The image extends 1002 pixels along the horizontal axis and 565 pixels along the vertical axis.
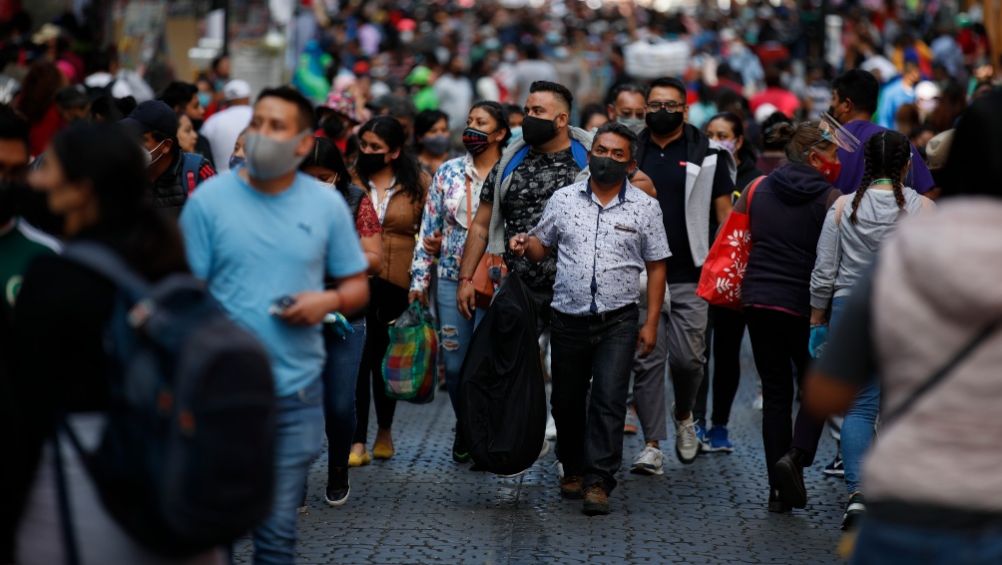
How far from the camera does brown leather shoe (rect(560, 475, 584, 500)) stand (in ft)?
27.3

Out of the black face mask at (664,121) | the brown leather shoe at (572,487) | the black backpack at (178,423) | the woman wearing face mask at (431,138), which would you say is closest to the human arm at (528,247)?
the brown leather shoe at (572,487)

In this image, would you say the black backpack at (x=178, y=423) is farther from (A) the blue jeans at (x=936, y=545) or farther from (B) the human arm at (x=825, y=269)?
(B) the human arm at (x=825, y=269)

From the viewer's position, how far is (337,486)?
8.01 m

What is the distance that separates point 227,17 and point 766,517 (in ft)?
39.1

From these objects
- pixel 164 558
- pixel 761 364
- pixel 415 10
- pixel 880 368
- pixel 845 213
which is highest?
pixel 880 368

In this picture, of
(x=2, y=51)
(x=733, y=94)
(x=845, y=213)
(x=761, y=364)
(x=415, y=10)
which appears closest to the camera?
(x=845, y=213)

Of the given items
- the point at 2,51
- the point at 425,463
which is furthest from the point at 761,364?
the point at 2,51

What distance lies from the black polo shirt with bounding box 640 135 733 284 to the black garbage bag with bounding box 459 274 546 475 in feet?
5.00

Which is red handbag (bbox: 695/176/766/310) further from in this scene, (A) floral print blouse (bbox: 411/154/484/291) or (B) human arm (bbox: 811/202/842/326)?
(A) floral print blouse (bbox: 411/154/484/291)

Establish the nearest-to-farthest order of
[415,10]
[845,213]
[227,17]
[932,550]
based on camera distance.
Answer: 1. [932,550]
2. [845,213]
3. [227,17]
4. [415,10]

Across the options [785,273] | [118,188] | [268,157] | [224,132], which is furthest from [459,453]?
[118,188]

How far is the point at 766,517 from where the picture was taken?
7.97 m

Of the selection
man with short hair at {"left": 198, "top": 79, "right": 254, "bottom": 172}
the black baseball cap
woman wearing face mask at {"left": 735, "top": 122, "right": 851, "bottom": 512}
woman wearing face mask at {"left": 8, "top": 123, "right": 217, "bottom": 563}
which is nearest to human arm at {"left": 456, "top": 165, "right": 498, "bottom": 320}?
woman wearing face mask at {"left": 735, "top": 122, "right": 851, "bottom": 512}

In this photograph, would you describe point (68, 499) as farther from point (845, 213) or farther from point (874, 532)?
point (845, 213)
